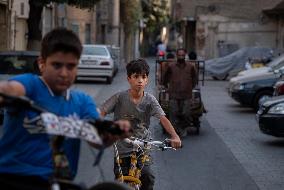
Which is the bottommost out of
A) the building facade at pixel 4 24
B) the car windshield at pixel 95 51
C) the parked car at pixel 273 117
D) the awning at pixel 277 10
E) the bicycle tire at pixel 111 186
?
the parked car at pixel 273 117

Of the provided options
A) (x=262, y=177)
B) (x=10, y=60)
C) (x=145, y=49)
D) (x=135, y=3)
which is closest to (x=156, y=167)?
(x=262, y=177)

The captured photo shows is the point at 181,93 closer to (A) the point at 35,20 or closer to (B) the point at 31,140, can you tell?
(A) the point at 35,20

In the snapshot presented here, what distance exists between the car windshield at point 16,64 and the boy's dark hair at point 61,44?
508 inches

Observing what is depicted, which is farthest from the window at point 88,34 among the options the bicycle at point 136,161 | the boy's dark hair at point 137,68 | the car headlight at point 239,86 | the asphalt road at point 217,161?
the bicycle at point 136,161

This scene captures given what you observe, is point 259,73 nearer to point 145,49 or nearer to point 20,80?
point 20,80

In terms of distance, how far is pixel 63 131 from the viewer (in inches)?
139

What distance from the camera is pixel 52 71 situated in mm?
3842

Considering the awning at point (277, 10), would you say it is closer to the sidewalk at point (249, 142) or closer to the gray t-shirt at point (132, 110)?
the sidewalk at point (249, 142)

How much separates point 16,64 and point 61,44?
43.4ft

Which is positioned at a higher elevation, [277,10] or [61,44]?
[277,10]

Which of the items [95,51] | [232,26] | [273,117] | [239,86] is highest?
[232,26]

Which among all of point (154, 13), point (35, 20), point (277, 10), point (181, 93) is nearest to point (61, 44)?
point (181, 93)

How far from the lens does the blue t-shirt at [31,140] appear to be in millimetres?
3857

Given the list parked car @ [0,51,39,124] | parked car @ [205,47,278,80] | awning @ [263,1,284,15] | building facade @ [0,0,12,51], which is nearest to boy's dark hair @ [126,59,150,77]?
parked car @ [0,51,39,124]
